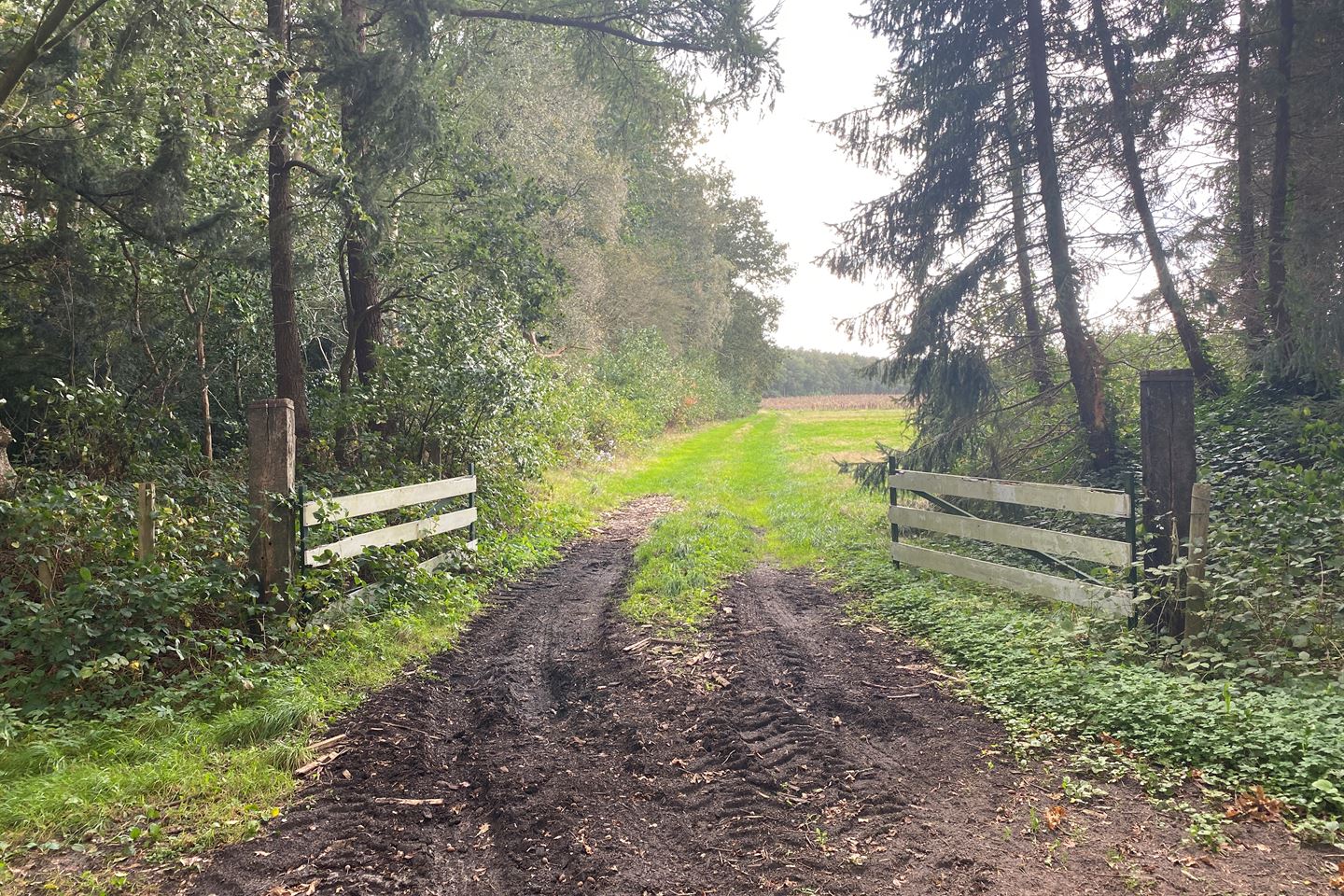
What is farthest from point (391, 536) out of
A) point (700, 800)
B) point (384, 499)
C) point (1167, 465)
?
point (1167, 465)

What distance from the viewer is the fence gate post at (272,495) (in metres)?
5.82

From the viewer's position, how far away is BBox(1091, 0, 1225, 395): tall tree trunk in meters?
9.78

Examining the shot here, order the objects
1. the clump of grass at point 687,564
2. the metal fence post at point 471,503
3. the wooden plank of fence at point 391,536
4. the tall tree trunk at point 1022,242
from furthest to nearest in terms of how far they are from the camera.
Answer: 1. the tall tree trunk at point 1022,242
2. the metal fence post at point 471,503
3. the clump of grass at point 687,564
4. the wooden plank of fence at point 391,536

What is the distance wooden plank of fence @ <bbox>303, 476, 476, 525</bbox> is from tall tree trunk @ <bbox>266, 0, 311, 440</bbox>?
1674 millimetres

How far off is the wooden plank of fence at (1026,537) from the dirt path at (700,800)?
155cm

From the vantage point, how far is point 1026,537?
672 cm

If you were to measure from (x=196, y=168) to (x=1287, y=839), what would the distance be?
1113cm

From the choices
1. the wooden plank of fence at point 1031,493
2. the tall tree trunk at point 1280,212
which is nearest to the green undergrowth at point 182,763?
the wooden plank of fence at point 1031,493

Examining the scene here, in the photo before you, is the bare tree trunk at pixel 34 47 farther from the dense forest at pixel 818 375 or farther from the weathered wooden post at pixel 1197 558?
the dense forest at pixel 818 375

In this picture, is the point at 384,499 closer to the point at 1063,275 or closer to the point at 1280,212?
the point at 1063,275

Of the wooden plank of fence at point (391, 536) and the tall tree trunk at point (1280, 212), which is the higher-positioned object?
the tall tree trunk at point (1280, 212)

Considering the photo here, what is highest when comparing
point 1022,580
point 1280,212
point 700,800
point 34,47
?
point 34,47

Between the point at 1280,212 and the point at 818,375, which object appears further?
the point at 818,375

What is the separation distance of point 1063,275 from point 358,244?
29.8 feet
